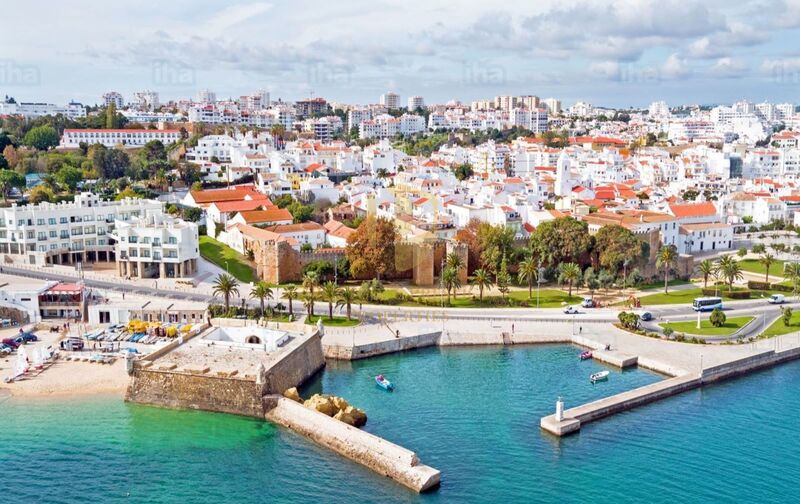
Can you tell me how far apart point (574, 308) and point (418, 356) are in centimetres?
1145

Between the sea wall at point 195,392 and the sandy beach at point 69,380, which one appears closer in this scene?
the sea wall at point 195,392

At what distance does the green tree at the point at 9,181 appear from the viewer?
72125 mm

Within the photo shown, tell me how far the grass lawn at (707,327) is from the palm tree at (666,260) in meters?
7.48

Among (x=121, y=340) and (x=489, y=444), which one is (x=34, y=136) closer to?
(x=121, y=340)

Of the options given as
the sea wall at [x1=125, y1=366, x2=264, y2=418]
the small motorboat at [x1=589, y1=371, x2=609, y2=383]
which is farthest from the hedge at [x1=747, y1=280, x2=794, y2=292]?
the sea wall at [x1=125, y1=366, x2=264, y2=418]

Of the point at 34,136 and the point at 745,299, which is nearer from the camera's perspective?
the point at 745,299

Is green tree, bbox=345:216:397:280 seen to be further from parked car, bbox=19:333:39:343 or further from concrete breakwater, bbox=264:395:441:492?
concrete breakwater, bbox=264:395:441:492

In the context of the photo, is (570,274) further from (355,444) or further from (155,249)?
(155,249)

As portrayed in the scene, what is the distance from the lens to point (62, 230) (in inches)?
2149

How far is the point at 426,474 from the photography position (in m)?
24.5

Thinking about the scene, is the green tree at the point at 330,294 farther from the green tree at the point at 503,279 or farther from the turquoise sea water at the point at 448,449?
the green tree at the point at 503,279

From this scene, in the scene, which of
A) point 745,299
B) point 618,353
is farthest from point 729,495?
point 745,299

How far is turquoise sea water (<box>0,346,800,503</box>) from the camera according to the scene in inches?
971

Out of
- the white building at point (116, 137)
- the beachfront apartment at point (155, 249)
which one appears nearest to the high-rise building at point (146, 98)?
the white building at point (116, 137)
